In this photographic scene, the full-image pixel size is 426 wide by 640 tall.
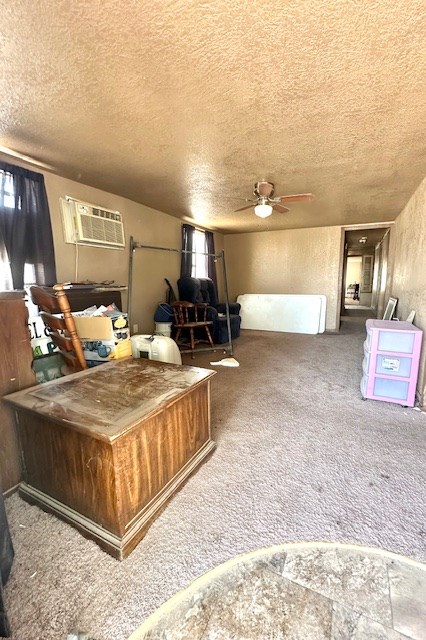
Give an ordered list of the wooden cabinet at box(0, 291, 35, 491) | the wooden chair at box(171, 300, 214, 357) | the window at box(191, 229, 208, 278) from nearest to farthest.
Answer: the wooden cabinet at box(0, 291, 35, 491), the wooden chair at box(171, 300, 214, 357), the window at box(191, 229, 208, 278)

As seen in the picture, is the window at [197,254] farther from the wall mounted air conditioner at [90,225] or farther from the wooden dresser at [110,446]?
the wooden dresser at [110,446]

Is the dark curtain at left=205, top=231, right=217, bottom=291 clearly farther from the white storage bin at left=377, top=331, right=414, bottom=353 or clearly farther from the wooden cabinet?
the wooden cabinet

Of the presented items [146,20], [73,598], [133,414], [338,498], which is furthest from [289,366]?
[146,20]

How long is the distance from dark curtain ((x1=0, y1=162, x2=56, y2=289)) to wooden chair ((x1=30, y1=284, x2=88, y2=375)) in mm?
977

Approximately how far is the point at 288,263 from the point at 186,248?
92.4 inches

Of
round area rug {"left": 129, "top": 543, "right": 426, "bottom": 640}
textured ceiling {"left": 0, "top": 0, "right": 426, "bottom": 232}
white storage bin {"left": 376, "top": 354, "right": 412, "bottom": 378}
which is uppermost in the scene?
textured ceiling {"left": 0, "top": 0, "right": 426, "bottom": 232}

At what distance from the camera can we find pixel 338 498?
140 cm

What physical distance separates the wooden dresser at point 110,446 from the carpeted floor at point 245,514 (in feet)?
0.28

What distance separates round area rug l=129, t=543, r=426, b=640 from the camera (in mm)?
872

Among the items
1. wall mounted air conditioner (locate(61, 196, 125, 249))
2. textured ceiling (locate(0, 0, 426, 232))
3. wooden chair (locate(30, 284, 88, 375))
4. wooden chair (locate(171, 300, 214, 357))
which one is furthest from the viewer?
wooden chair (locate(171, 300, 214, 357))

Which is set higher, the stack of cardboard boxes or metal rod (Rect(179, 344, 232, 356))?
the stack of cardboard boxes

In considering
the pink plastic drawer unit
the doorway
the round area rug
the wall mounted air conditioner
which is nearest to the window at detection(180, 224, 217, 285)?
the wall mounted air conditioner

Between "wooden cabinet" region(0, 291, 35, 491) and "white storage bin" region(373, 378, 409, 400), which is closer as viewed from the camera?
"wooden cabinet" region(0, 291, 35, 491)

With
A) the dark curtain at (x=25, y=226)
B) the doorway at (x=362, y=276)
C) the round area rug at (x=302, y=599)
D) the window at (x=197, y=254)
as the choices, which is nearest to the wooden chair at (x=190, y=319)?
the window at (x=197, y=254)
